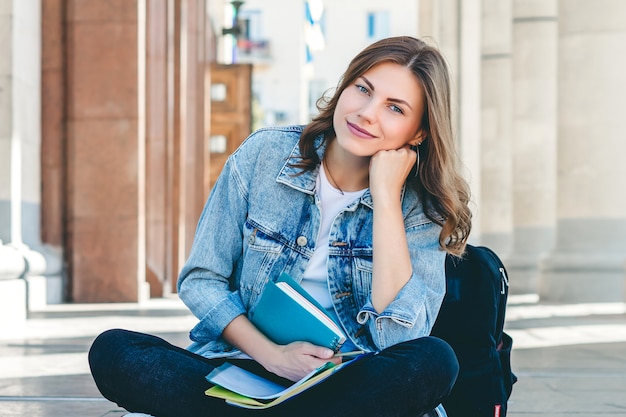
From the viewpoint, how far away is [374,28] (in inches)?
1992

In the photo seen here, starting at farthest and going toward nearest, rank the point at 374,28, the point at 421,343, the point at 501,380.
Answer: the point at 374,28, the point at 501,380, the point at 421,343

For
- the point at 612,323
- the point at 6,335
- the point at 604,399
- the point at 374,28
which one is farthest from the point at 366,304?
the point at 374,28

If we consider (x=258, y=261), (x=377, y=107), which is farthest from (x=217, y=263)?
(x=377, y=107)

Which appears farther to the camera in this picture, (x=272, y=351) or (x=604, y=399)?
(x=604, y=399)

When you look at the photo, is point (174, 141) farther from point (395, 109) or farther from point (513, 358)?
point (395, 109)

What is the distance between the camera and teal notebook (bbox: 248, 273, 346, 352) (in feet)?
9.25

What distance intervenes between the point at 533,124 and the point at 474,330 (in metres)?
13.3

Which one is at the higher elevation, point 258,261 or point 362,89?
point 362,89

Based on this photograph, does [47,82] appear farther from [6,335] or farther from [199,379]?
[199,379]

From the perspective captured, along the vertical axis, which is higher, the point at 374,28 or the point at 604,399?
the point at 374,28

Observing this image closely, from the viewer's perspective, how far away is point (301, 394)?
9.14 feet

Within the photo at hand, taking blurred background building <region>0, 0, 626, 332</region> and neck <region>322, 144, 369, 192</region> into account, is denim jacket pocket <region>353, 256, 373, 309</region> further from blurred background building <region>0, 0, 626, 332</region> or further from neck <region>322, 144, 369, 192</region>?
blurred background building <region>0, 0, 626, 332</region>

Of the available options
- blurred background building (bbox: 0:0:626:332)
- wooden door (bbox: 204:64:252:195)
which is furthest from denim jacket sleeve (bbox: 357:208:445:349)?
wooden door (bbox: 204:64:252:195)

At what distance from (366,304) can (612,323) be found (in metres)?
6.11
